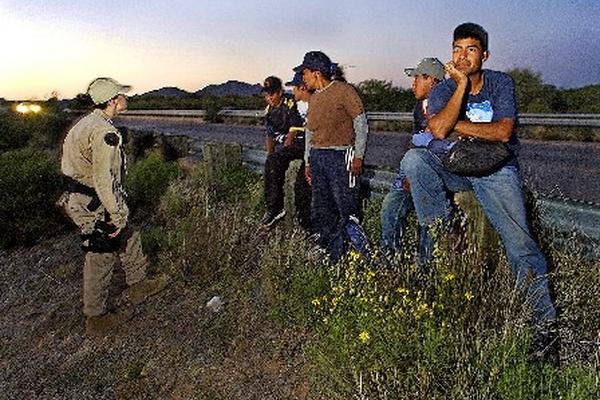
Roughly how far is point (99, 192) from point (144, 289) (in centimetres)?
123

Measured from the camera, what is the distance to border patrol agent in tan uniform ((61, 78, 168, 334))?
548 cm

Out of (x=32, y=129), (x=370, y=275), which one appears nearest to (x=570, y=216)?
(x=370, y=275)

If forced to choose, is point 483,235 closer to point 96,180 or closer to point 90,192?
point 96,180

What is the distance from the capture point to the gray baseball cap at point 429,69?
5.31m

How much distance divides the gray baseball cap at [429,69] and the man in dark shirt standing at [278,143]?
7.21 feet

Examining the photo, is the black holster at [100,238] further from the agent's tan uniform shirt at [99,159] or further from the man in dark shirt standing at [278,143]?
the man in dark shirt standing at [278,143]

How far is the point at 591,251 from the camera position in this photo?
14.4 ft

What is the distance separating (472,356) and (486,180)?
1198 mm

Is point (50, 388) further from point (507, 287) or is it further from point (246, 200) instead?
point (507, 287)

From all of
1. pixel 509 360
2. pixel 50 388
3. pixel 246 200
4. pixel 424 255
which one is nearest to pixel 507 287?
pixel 509 360

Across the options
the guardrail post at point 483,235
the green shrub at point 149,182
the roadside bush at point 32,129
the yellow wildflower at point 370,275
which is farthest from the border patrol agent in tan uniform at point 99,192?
the roadside bush at point 32,129

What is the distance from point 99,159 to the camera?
545 cm

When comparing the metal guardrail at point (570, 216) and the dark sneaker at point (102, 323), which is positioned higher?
the metal guardrail at point (570, 216)

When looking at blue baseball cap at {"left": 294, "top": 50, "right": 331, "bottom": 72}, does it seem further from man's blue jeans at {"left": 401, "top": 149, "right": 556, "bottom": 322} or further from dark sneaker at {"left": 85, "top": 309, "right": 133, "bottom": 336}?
dark sneaker at {"left": 85, "top": 309, "right": 133, "bottom": 336}
